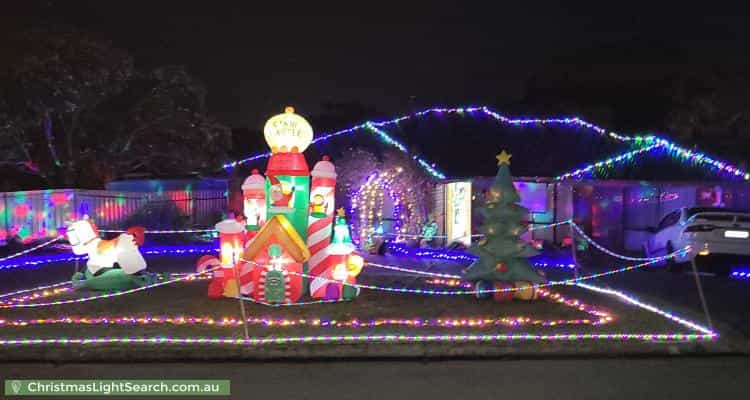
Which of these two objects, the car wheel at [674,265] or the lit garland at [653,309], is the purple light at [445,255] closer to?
the car wheel at [674,265]

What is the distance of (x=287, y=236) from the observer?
10.2m

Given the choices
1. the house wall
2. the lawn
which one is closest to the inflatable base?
the lawn

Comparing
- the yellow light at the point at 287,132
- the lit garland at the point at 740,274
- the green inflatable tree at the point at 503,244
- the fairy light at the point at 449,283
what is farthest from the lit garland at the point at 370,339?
the lit garland at the point at 740,274

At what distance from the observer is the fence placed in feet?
67.1

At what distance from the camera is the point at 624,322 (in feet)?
30.0

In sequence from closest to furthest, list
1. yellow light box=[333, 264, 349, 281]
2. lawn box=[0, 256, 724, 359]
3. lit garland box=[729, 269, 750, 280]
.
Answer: lawn box=[0, 256, 724, 359] → yellow light box=[333, 264, 349, 281] → lit garland box=[729, 269, 750, 280]

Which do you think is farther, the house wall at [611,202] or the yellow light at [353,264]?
the house wall at [611,202]

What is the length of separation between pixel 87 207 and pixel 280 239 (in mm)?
14730

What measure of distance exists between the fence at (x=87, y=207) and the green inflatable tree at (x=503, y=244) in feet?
51.1

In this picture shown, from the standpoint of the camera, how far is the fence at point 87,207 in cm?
2045

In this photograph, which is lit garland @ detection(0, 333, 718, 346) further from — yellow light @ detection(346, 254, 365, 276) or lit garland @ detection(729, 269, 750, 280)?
lit garland @ detection(729, 269, 750, 280)

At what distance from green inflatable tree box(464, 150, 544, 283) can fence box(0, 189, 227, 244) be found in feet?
51.1

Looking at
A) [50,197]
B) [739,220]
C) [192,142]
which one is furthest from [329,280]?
[192,142]

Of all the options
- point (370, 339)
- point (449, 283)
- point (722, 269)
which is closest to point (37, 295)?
point (370, 339)
